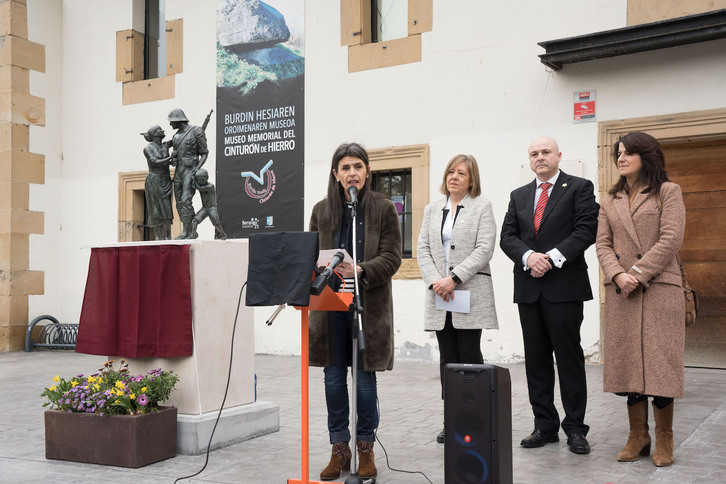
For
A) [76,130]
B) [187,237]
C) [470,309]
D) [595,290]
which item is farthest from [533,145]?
[76,130]

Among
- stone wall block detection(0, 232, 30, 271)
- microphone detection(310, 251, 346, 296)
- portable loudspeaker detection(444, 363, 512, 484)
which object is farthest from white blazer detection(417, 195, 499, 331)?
stone wall block detection(0, 232, 30, 271)

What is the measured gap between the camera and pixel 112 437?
4.31 meters

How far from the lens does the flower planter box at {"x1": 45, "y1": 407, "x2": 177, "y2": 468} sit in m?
4.27

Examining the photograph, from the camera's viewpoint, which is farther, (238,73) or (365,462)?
(238,73)

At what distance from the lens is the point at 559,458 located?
4.27 metres

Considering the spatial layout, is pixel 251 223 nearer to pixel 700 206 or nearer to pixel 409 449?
pixel 700 206

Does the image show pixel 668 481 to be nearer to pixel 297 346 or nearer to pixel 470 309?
Answer: pixel 470 309

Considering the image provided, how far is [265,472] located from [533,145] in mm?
A: 2560

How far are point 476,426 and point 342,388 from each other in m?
0.88

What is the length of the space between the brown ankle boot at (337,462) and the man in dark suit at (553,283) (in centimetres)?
123

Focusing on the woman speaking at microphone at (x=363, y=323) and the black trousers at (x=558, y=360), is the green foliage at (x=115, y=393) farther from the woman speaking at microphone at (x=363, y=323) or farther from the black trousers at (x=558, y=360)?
the black trousers at (x=558, y=360)

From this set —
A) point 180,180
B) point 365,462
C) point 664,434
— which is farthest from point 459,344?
point 180,180

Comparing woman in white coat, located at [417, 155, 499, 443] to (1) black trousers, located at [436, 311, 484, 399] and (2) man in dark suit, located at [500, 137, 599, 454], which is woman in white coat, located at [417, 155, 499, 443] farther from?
(2) man in dark suit, located at [500, 137, 599, 454]

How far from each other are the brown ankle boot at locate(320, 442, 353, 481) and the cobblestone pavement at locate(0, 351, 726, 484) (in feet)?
0.59
